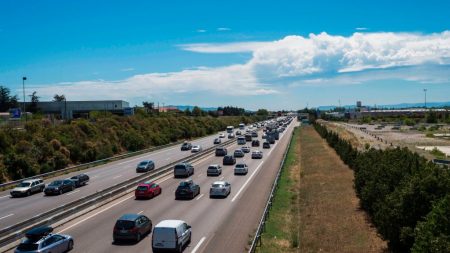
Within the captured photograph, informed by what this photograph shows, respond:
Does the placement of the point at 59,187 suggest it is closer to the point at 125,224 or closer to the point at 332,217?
the point at 125,224

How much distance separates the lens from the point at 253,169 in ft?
176

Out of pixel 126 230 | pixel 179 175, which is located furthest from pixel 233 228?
pixel 179 175

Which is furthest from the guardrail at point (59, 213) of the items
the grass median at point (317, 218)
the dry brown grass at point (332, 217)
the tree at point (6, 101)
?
the tree at point (6, 101)

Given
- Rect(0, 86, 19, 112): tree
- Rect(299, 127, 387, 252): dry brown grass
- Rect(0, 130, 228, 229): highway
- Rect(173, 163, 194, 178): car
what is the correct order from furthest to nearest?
1. Rect(0, 86, 19, 112): tree
2. Rect(173, 163, 194, 178): car
3. Rect(0, 130, 228, 229): highway
4. Rect(299, 127, 387, 252): dry brown grass

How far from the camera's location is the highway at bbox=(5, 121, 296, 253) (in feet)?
72.6

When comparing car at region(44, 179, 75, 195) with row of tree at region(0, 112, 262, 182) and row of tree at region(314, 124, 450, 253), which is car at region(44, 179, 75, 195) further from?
row of tree at region(314, 124, 450, 253)

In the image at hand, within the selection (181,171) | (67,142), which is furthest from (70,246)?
(67,142)

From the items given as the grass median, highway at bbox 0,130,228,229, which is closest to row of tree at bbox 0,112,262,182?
highway at bbox 0,130,228,229

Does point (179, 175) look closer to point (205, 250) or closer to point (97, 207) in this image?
point (97, 207)

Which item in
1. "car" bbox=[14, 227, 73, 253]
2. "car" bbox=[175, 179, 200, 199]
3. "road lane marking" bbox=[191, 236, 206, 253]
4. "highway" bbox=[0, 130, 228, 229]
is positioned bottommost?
"highway" bbox=[0, 130, 228, 229]

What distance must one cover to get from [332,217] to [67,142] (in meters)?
47.4

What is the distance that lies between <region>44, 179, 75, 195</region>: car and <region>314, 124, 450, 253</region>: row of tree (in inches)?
933

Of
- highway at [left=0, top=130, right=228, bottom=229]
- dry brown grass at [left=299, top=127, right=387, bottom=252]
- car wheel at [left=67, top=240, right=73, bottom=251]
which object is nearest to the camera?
car wheel at [left=67, top=240, right=73, bottom=251]

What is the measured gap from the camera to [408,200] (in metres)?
21.3
